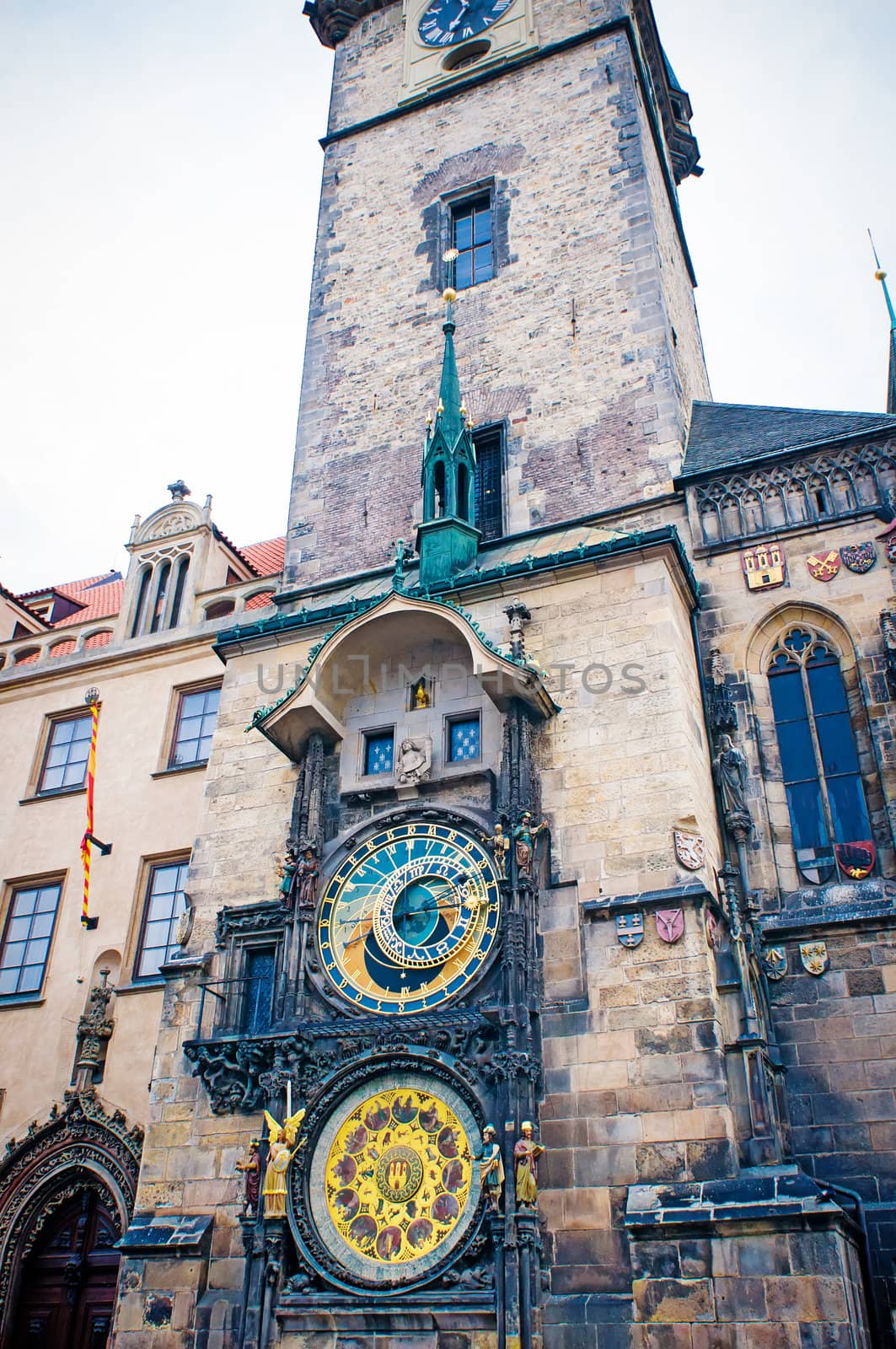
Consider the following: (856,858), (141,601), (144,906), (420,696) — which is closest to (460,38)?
(141,601)

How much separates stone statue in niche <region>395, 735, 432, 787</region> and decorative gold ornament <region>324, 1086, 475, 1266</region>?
283 centimetres

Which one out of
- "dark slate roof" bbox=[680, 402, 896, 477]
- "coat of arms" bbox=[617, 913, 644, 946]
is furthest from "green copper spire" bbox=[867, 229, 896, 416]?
"coat of arms" bbox=[617, 913, 644, 946]

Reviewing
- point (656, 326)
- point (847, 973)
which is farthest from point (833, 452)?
point (847, 973)

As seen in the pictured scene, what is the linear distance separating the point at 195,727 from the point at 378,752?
5063mm

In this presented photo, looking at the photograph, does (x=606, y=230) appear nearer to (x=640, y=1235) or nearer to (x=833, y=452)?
(x=833, y=452)

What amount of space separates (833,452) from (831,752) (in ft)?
11.3

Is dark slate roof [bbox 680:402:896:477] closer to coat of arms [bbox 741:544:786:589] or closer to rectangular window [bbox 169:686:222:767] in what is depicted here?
coat of arms [bbox 741:544:786:589]

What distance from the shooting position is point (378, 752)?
1184cm

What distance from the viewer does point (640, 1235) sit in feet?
26.8

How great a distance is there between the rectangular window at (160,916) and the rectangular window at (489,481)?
18.1ft

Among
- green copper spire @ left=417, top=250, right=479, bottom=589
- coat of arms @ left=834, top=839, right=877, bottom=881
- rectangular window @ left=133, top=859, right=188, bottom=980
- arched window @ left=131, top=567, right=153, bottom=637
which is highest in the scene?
arched window @ left=131, top=567, right=153, bottom=637

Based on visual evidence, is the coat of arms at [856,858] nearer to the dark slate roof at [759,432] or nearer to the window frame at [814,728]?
the window frame at [814,728]

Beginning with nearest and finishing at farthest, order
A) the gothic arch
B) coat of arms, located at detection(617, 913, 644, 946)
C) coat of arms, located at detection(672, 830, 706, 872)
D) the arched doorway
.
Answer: coat of arms, located at detection(617, 913, 644, 946)
coat of arms, located at detection(672, 830, 706, 872)
the arched doorway
the gothic arch

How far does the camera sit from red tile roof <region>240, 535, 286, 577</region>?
19672 millimetres
